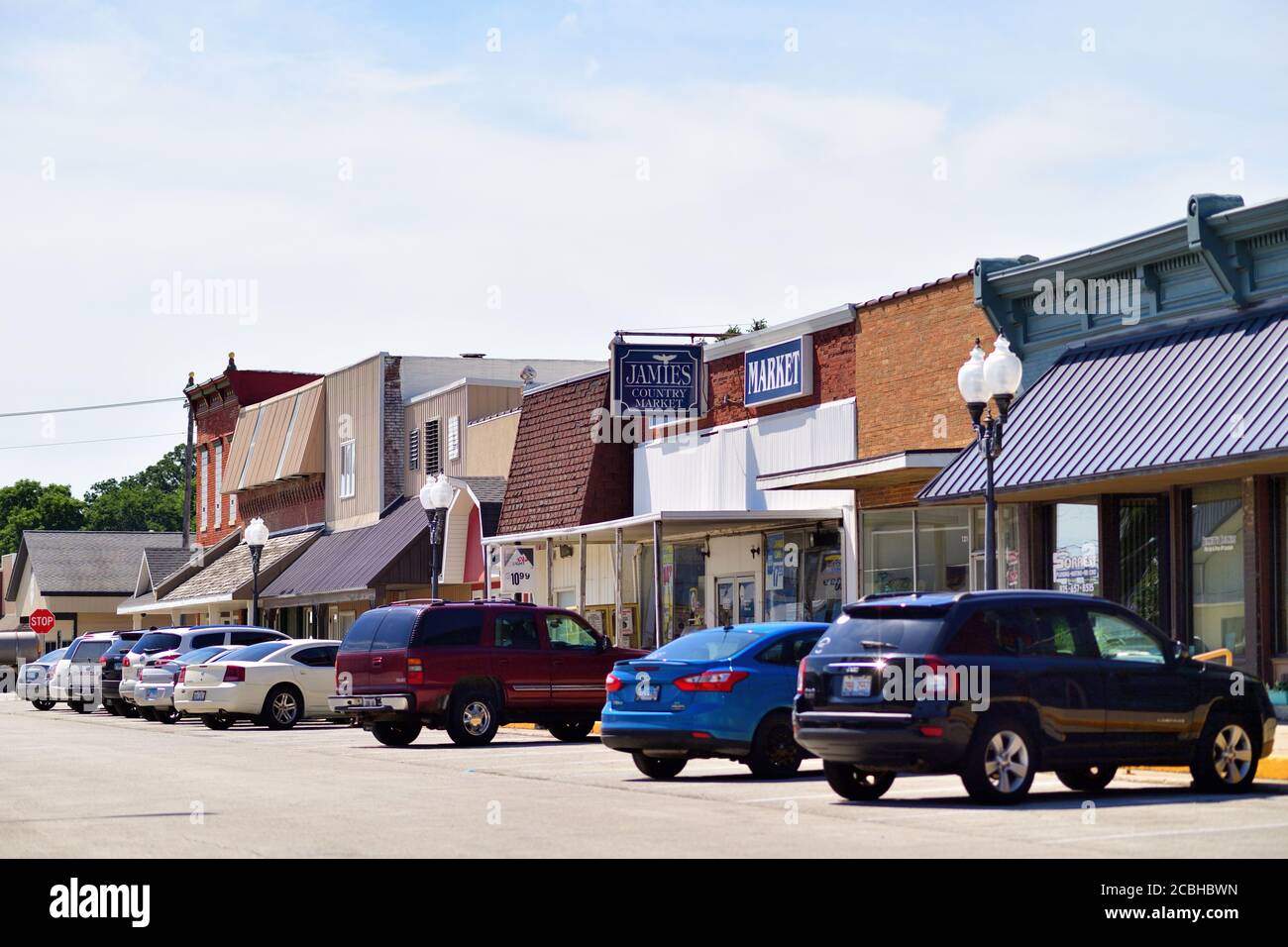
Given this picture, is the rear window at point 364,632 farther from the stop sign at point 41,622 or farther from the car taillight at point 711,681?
the stop sign at point 41,622

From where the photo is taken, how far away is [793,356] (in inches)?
1217

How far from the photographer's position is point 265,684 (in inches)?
1209

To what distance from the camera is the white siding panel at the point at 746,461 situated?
2994cm

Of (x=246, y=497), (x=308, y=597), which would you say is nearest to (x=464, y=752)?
(x=308, y=597)

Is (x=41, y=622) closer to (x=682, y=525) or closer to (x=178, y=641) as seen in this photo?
(x=178, y=641)

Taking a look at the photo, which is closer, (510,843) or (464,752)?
(510,843)

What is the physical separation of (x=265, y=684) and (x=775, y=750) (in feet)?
47.8

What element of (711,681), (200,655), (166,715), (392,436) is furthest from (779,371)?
(392,436)

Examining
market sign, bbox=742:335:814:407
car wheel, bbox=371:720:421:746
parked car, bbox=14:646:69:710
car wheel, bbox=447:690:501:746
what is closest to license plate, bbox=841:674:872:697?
car wheel, bbox=447:690:501:746

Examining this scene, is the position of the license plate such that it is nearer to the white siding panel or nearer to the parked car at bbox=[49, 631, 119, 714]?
the white siding panel

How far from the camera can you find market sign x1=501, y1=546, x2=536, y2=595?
34.3 meters

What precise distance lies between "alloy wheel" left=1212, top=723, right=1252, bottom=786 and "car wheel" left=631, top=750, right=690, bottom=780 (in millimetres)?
5281

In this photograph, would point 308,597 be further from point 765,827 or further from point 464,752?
point 765,827

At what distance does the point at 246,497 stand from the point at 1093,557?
135 feet
